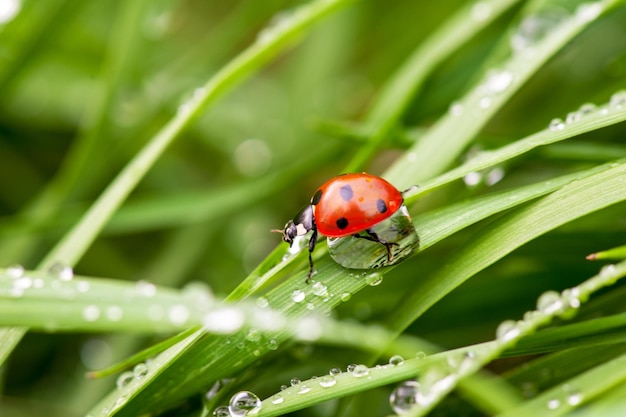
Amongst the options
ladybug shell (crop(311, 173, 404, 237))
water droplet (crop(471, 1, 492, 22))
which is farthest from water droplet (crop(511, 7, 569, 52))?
ladybug shell (crop(311, 173, 404, 237))

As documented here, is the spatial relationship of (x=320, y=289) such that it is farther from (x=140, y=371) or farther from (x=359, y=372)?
(x=140, y=371)

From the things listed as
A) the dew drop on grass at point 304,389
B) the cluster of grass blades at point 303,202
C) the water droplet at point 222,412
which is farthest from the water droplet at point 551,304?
the water droplet at point 222,412

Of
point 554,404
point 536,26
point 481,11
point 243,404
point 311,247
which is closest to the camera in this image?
point 554,404

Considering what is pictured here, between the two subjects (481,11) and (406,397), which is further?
(481,11)

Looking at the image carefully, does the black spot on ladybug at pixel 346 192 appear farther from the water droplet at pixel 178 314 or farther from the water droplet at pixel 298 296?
the water droplet at pixel 178 314

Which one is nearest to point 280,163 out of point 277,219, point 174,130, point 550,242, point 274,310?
point 277,219

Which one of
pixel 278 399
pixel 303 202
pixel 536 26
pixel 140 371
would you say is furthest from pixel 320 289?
pixel 303 202
